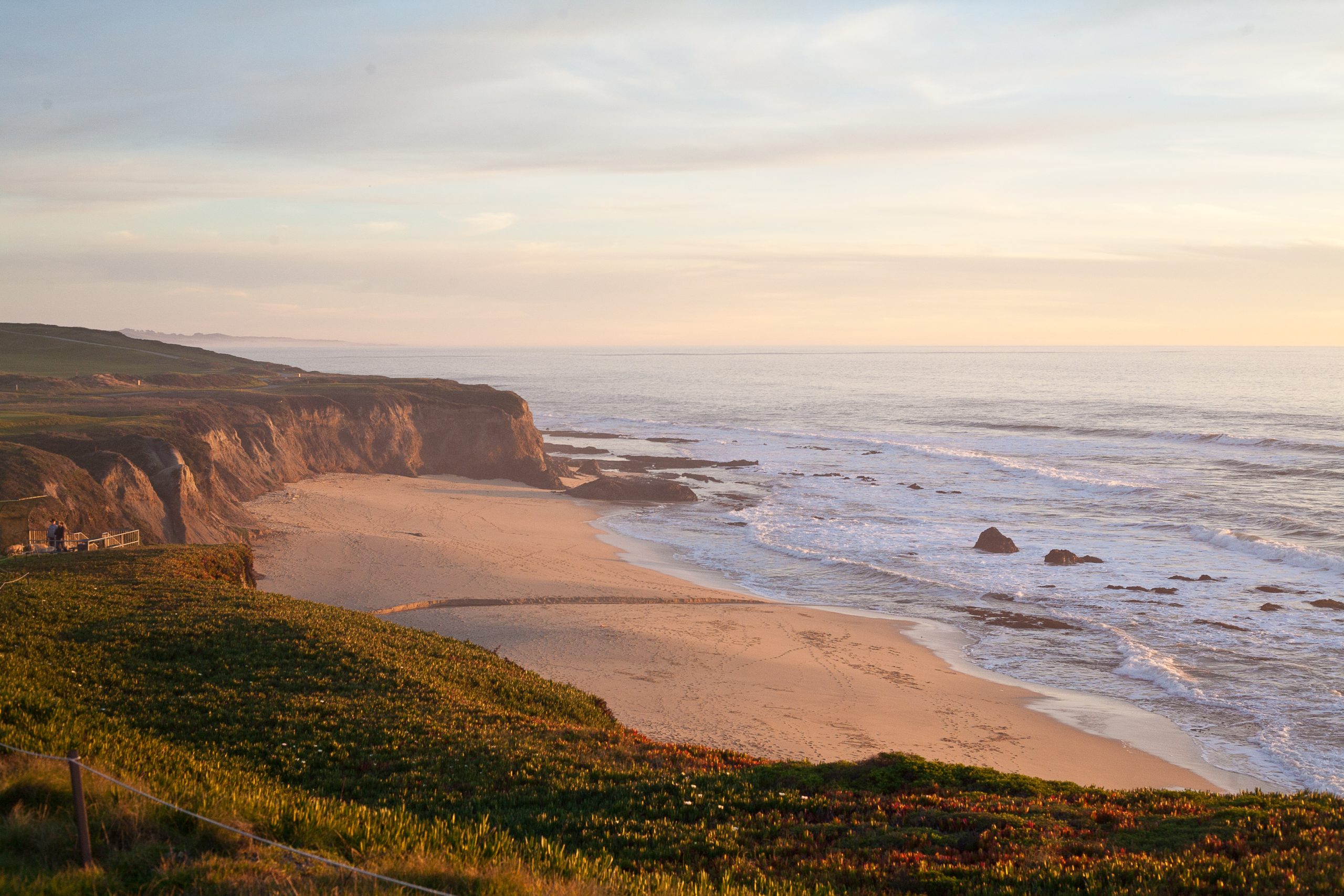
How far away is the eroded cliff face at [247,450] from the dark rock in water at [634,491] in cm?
406

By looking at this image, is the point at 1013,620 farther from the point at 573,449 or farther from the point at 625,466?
the point at 573,449

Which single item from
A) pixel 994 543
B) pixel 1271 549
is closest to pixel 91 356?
pixel 994 543

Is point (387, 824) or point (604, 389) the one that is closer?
point (387, 824)

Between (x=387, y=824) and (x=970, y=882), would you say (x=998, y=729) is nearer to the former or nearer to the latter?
(x=970, y=882)

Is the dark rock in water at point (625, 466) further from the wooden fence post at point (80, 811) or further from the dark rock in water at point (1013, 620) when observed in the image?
the wooden fence post at point (80, 811)

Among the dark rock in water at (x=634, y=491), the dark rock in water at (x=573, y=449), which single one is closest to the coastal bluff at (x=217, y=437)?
the dark rock in water at (x=634, y=491)

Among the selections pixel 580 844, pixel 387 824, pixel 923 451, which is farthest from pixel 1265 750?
pixel 923 451

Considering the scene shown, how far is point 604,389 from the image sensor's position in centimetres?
17038

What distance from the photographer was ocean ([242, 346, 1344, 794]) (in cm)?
2417

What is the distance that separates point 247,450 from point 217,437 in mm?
3884

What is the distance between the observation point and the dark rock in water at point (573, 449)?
260 feet

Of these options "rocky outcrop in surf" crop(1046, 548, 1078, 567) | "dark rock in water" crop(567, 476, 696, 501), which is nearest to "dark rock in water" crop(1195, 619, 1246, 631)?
"rocky outcrop in surf" crop(1046, 548, 1078, 567)

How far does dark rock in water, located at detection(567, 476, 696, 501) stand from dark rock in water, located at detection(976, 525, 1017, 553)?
20156 mm

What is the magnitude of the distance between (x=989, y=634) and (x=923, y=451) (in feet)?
169
